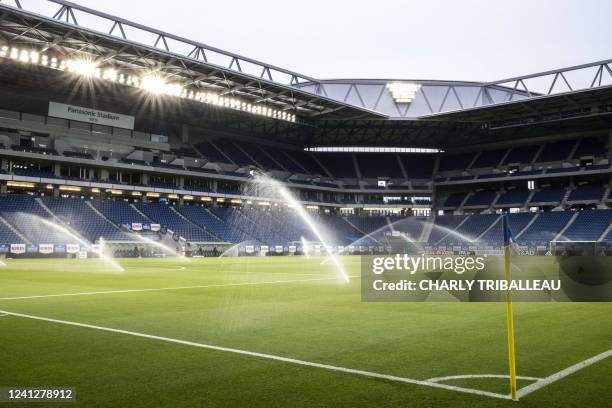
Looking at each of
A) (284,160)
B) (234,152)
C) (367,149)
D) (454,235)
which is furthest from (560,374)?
(367,149)

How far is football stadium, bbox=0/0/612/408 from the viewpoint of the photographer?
7.48 metres

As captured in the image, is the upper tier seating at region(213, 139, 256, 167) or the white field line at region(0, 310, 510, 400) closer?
the white field line at region(0, 310, 510, 400)

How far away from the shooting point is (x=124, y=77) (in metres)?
50.6

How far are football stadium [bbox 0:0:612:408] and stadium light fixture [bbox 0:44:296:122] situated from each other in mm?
250

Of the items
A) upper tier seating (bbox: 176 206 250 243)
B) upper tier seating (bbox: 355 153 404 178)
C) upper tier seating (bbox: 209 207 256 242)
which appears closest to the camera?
upper tier seating (bbox: 176 206 250 243)

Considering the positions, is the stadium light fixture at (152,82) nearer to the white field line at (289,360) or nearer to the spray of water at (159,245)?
the spray of water at (159,245)

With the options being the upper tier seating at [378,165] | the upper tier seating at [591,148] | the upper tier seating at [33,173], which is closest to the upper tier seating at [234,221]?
the upper tier seating at [33,173]

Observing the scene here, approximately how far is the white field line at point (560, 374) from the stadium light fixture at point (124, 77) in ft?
153

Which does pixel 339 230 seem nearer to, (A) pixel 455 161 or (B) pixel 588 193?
(A) pixel 455 161

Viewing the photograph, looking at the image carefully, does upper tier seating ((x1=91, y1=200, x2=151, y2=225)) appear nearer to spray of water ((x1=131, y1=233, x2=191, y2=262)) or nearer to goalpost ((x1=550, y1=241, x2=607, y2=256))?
spray of water ((x1=131, y1=233, x2=191, y2=262))

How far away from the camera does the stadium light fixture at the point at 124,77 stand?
43438 millimetres

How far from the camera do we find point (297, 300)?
17.2 metres

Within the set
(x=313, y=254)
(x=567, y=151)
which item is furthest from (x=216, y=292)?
(x=567, y=151)

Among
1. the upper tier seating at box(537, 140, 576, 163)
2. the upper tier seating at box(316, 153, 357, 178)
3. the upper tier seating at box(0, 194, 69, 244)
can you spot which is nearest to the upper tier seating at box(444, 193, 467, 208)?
the upper tier seating at box(537, 140, 576, 163)
